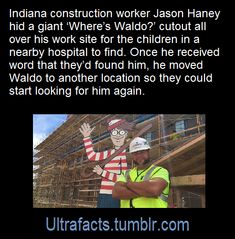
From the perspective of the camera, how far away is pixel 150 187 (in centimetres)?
464

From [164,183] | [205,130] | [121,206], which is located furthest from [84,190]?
[205,130]

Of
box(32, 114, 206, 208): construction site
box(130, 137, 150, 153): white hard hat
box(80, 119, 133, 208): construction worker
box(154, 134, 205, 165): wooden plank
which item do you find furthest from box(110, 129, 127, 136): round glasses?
box(154, 134, 205, 165): wooden plank

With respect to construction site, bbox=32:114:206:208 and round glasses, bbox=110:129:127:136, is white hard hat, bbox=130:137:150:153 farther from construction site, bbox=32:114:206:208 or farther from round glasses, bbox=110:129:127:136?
round glasses, bbox=110:129:127:136

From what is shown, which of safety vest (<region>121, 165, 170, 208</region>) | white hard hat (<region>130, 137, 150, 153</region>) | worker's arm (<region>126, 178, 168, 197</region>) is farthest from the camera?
white hard hat (<region>130, 137, 150, 153</region>)

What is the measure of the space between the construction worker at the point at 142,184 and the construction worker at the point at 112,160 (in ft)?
0.65

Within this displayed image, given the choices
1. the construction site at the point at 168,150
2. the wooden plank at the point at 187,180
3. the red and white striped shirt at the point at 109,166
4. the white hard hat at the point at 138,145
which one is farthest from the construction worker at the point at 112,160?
the wooden plank at the point at 187,180

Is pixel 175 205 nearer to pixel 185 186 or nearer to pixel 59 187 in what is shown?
pixel 185 186

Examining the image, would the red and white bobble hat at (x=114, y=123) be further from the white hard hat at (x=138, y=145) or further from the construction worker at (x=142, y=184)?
the construction worker at (x=142, y=184)

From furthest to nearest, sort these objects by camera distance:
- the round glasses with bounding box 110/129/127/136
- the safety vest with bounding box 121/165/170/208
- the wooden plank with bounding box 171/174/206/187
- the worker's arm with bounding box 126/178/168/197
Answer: the round glasses with bounding box 110/129/127/136 → the wooden plank with bounding box 171/174/206/187 → the safety vest with bounding box 121/165/170/208 → the worker's arm with bounding box 126/178/168/197

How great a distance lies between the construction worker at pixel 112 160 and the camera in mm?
5258

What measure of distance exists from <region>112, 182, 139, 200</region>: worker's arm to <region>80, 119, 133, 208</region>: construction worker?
0.51 feet

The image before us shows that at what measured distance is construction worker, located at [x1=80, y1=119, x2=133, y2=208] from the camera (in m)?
5.26

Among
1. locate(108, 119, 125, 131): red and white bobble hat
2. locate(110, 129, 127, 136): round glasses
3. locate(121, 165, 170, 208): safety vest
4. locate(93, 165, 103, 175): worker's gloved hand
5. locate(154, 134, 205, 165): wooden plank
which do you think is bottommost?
locate(121, 165, 170, 208): safety vest

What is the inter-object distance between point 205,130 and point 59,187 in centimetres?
415
